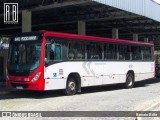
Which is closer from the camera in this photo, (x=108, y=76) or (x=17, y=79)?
(x=17, y=79)

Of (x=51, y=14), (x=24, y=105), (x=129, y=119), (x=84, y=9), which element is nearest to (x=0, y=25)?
(x=51, y=14)

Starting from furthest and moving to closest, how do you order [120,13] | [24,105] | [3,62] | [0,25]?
[0,25], [120,13], [3,62], [24,105]

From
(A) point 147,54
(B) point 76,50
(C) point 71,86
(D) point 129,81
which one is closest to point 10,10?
(B) point 76,50

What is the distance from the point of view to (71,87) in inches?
719

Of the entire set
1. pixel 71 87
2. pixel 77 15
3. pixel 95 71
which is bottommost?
pixel 71 87

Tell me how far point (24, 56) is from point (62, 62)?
67.8 inches

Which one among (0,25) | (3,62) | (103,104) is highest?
(0,25)

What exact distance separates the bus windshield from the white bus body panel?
2.26 ft

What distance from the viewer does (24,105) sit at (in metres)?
13.8

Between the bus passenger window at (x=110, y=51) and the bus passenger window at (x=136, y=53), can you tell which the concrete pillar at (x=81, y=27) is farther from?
the bus passenger window at (x=110, y=51)

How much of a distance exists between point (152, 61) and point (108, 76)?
6375 millimetres

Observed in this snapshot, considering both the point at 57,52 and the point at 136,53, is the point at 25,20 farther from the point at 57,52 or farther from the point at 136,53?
the point at 57,52

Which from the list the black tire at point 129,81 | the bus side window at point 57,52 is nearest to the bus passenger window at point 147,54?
the black tire at point 129,81

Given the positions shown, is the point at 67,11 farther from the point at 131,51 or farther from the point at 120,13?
the point at 131,51
